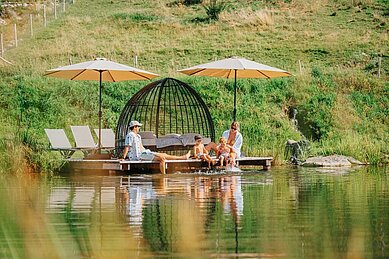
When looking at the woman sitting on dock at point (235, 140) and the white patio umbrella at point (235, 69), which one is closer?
the woman sitting on dock at point (235, 140)

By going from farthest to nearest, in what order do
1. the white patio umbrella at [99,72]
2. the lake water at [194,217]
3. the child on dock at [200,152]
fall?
the white patio umbrella at [99,72] < the child on dock at [200,152] < the lake water at [194,217]

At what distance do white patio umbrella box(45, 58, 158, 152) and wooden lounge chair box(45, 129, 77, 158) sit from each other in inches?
29.7

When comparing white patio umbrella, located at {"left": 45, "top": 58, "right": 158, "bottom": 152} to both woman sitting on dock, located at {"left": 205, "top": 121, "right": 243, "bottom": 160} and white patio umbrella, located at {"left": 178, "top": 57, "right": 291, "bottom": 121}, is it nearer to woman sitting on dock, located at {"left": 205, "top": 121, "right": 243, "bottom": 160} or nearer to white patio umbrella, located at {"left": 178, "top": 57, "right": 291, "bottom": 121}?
white patio umbrella, located at {"left": 178, "top": 57, "right": 291, "bottom": 121}

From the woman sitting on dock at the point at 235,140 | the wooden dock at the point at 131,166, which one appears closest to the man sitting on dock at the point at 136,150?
the wooden dock at the point at 131,166

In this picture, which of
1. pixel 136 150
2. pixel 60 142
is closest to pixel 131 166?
pixel 136 150

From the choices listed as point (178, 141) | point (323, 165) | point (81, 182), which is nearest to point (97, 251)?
point (81, 182)

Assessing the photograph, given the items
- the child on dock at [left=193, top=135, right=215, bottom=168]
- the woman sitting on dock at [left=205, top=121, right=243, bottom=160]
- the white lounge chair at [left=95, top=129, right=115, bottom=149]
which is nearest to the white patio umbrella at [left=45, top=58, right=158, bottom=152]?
the white lounge chair at [left=95, top=129, right=115, bottom=149]

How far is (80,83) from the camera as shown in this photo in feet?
106

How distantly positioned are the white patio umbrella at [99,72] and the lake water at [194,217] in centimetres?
338

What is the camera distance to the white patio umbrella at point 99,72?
22688 mm

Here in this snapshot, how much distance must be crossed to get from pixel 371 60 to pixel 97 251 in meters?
29.0

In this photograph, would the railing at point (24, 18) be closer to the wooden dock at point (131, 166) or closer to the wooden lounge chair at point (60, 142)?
the wooden lounge chair at point (60, 142)

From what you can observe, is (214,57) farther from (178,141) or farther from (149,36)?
(178,141)

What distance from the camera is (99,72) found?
24422 mm
